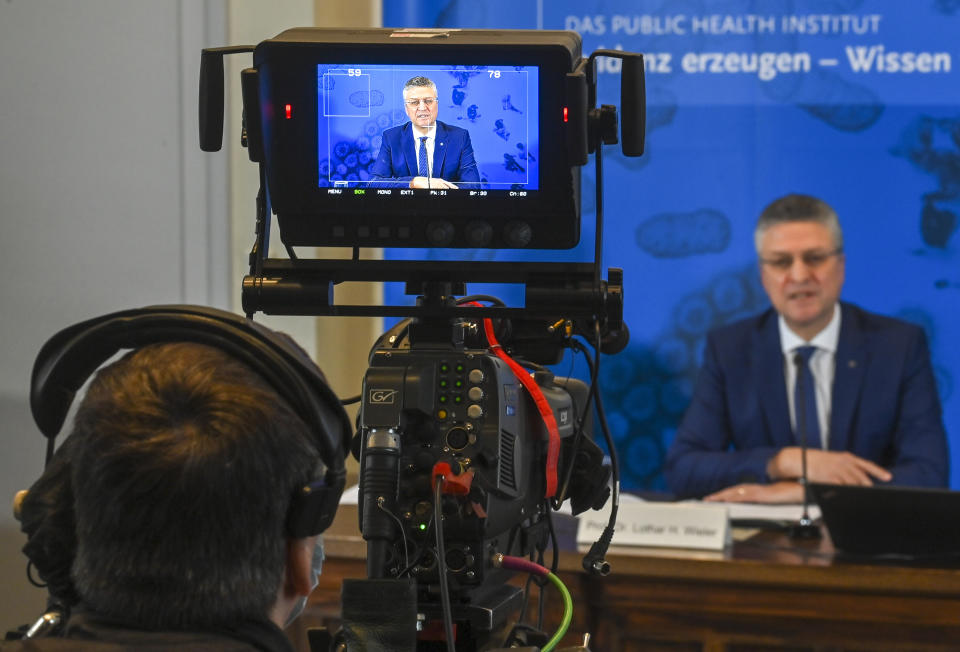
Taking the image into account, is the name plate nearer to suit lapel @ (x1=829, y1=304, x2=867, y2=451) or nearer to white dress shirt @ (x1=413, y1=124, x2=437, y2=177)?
suit lapel @ (x1=829, y1=304, x2=867, y2=451)

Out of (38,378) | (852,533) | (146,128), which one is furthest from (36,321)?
(38,378)

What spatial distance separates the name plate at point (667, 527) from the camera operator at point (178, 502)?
167 centimetres

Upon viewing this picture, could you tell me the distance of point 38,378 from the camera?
3.24ft

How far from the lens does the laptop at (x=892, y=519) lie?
2307mm

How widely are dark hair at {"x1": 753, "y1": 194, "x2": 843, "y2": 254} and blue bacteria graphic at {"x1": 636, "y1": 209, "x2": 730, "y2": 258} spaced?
132 millimetres

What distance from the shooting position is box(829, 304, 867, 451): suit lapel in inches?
133

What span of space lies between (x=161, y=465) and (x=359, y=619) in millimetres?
234

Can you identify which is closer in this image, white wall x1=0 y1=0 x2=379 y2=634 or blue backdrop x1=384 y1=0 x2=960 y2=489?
white wall x1=0 y1=0 x2=379 y2=634

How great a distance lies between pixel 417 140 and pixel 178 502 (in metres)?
0.48

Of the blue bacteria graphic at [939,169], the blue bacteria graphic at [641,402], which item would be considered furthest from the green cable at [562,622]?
the blue bacteria graphic at [939,169]

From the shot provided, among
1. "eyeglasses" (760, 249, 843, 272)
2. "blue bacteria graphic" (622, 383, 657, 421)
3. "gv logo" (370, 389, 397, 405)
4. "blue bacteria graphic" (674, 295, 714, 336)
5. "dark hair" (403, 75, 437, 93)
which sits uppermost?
"dark hair" (403, 75, 437, 93)

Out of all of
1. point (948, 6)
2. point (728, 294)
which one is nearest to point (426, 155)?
point (728, 294)

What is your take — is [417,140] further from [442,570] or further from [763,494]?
[763,494]

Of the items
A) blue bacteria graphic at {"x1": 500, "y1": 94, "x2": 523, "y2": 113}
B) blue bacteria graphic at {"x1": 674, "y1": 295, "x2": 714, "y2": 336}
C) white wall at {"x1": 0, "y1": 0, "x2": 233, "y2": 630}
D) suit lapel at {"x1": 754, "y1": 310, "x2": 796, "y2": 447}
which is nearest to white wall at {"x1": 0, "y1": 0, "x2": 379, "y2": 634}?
white wall at {"x1": 0, "y1": 0, "x2": 233, "y2": 630}
